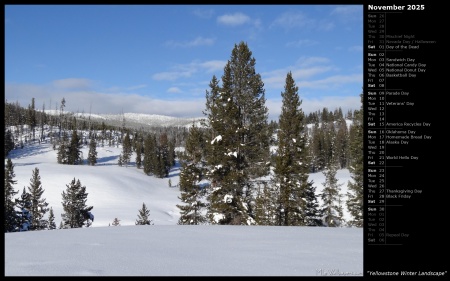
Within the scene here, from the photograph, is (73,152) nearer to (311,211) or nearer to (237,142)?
(311,211)

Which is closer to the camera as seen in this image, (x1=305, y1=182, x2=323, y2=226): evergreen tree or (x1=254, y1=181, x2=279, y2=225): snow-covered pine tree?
(x1=254, y1=181, x2=279, y2=225): snow-covered pine tree

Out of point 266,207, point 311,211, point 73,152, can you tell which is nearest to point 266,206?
point 266,207

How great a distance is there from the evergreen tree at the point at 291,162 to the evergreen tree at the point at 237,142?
2247mm

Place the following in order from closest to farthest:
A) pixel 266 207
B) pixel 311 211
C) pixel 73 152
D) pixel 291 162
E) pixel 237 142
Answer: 1. pixel 237 142
2. pixel 291 162
3. pixel 266 207
4. pixel 311 211
5. pixel 73 152

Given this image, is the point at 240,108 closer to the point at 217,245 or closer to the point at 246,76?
the point at 246,76

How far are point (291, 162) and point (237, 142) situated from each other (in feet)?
17.6

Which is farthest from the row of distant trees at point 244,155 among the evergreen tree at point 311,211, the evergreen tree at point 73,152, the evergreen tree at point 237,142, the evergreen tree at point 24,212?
the evergreen tree at point 73,152

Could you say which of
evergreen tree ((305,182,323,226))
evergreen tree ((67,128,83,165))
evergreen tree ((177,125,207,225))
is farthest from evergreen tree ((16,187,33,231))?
evergreen tree ((67,128,83,165))

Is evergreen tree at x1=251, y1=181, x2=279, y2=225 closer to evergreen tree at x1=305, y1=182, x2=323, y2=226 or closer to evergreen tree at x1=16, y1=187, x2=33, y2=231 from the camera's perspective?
evergreen tree at x1=305, y1=182, x2=323, y2=226

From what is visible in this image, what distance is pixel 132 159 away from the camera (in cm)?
12175

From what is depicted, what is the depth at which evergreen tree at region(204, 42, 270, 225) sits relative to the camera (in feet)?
62.8

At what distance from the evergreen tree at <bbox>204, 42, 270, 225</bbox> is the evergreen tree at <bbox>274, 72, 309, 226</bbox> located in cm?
225

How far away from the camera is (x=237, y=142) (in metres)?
19.5
